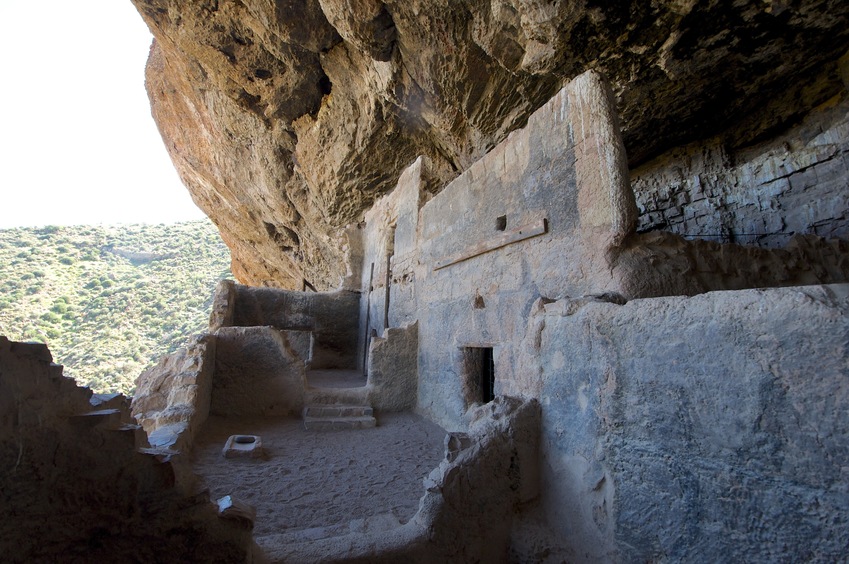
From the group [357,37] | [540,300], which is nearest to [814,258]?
[540,300]

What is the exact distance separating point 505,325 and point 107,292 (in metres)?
43.3

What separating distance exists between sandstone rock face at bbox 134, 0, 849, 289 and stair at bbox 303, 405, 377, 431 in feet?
12.8

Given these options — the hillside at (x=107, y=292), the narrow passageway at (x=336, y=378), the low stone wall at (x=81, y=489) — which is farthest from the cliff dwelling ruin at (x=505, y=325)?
the hillside at (x=107, y=292)

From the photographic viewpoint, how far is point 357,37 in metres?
6.97

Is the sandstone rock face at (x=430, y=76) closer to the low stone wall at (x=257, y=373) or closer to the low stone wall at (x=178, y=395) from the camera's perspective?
the low stone wall at (x=257, y=373)

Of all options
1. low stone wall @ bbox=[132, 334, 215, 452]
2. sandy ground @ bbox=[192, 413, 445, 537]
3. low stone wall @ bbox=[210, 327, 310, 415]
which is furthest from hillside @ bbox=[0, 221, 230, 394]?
sandy ground @ bbox=[192, 413, 445, 537]

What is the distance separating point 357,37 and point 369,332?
5765 millimetres

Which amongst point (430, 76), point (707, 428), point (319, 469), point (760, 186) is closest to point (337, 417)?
point (319, 469)

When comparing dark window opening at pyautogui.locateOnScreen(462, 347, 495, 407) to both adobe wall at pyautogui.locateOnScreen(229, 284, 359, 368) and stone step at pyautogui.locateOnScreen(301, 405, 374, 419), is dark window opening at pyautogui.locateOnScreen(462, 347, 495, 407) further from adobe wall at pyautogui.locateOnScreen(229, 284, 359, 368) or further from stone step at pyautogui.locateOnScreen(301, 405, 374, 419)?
adobe wall at pyautogui.locateOnScreen(229, 284, 359, 368)

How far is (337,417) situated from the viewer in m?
5.46

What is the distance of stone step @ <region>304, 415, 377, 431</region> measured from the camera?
516 cm

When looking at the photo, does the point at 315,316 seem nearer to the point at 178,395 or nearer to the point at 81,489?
the point at 178,395

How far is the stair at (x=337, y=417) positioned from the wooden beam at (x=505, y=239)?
238 cm

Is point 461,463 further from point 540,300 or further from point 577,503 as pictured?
point 540,300
